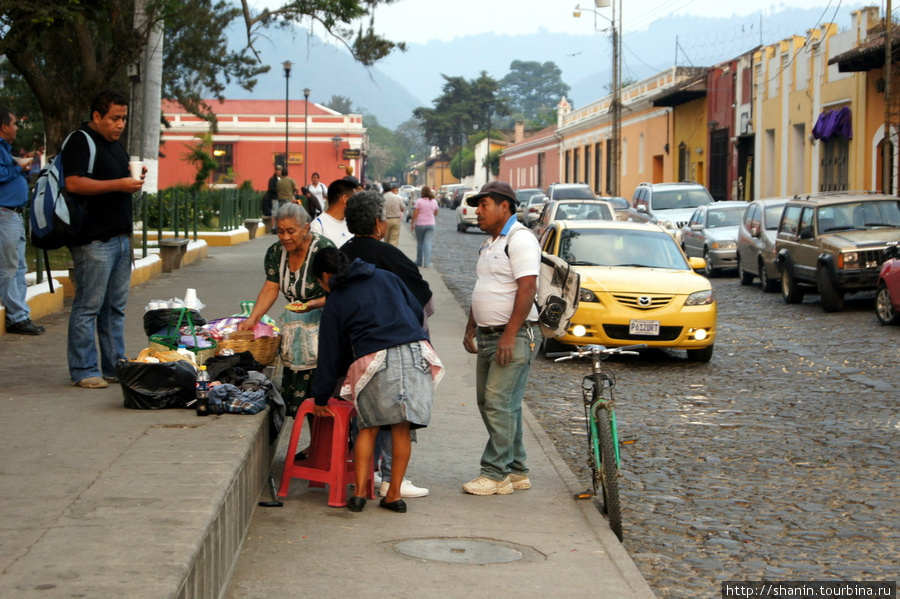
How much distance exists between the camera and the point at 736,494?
21.7ft

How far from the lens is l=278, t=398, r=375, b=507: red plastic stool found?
232 inches

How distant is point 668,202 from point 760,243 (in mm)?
9388

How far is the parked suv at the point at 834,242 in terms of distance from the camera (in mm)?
15773

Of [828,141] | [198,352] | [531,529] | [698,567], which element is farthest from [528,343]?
[828,141]

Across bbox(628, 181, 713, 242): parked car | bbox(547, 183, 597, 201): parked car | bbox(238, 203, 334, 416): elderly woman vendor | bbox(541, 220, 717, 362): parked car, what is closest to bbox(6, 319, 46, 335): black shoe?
bbox(238, 203, 334, 416): elderly woman vendor

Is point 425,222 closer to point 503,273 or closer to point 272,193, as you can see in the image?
point 272,193

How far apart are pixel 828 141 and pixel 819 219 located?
49.2 ft

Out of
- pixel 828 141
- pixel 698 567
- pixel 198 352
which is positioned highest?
pixel 828 141

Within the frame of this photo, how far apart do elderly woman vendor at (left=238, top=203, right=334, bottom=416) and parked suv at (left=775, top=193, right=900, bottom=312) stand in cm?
1115

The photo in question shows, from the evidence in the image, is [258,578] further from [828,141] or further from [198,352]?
[828,141]

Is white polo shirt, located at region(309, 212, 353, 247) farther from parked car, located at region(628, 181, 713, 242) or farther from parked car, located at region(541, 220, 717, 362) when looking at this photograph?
→ parked car, located at region(628, 181, 713, 242)

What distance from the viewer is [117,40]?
60.1 feet

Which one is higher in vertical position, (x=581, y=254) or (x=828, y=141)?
(x=828, y=141)

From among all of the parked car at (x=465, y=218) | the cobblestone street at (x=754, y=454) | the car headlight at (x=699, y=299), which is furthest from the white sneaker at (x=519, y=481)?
the parked car at (x=465, y=218)
